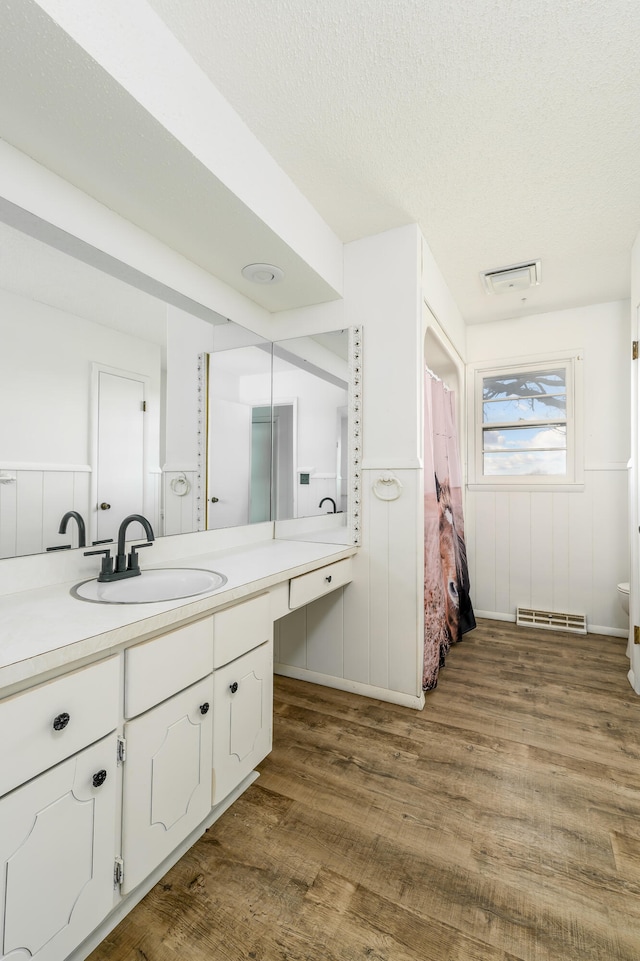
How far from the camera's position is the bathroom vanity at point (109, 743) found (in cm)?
85

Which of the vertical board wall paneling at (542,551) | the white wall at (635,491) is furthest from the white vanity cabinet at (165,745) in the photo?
the vertical board wall paneling at (542,551)

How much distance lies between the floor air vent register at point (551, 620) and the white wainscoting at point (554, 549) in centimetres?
5

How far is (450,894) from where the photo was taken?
119cm

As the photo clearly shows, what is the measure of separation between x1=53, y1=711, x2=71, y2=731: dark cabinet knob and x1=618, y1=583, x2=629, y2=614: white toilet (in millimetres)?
3259

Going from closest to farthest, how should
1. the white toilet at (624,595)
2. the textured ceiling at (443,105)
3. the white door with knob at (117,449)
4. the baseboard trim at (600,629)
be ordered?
the textured ceiling at (443,105)
the white door with knob at (117,449)
the white toilet at (624,595)
the baseboard trim at (600,629)

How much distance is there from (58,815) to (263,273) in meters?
2.08

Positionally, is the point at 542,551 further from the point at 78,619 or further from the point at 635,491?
the point at 78,619

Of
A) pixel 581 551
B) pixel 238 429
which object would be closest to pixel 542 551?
pixel 581 551

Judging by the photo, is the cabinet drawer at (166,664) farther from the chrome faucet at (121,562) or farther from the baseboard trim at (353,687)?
the baseboard trim at (353,687)

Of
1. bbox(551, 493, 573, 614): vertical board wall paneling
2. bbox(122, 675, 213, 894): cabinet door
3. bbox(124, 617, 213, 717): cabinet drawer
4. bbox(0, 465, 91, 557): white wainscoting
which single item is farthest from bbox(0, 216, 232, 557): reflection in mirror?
bbox(551, 493, 573, 614): vertical board wall paneling

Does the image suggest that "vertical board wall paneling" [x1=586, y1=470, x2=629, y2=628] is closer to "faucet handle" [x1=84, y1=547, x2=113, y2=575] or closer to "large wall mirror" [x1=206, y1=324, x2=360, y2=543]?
"large wall mirror" [x1=206, y1=324, x2=360, y2=543]

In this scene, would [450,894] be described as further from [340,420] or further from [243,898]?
[340,420]

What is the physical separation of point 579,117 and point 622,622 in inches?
123

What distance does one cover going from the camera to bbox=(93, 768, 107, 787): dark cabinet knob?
0.98 metres
